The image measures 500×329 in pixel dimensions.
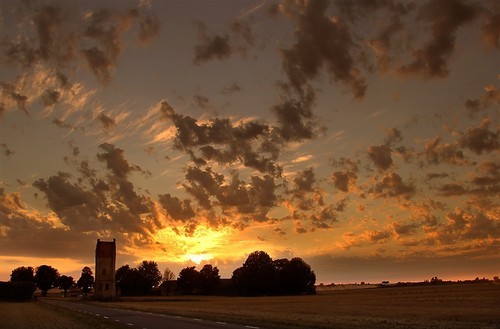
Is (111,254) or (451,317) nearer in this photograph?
(451,317)

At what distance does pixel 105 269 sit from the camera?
157 metres

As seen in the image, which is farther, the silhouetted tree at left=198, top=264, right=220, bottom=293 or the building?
the silhouetted tree at left=198, top=264, right=220, bottom=293

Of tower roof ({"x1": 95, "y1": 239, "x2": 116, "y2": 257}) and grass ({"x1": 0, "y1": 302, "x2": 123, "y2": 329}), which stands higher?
tower roof ({"x1": 95, "y1": 239, "x2": 116, "y2": 257})

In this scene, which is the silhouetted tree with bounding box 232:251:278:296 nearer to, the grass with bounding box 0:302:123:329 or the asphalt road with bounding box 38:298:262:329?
the grass with bounding box 0:302:123:329

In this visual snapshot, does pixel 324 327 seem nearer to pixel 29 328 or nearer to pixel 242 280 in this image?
pixel 29 328

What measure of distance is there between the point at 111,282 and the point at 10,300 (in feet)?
110

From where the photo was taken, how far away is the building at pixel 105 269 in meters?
147

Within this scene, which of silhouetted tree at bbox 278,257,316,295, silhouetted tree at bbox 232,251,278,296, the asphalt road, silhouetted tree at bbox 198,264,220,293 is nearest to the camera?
the asphalt road

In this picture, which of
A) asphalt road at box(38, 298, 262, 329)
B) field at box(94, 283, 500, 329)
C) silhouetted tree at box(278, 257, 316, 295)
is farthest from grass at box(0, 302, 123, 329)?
silhouetted tree at box(278, 257, 316, 295)

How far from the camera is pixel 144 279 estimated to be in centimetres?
19600

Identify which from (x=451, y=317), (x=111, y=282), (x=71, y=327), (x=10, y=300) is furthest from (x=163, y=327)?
(x=111, y=282)

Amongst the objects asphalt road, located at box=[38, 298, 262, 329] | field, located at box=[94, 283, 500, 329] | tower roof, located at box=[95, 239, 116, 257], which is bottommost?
field, located at box=[94, 283, 500, 329]

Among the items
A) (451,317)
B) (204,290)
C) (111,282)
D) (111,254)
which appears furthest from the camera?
(204,290)

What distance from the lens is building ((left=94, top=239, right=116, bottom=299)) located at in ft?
483
